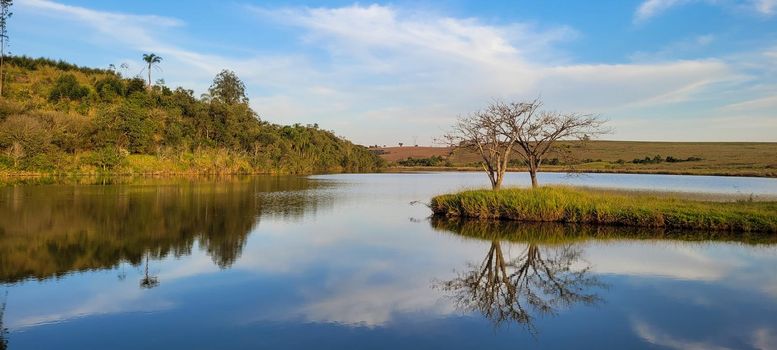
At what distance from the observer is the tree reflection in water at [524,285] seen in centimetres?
956

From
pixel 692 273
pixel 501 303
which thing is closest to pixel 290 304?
pixel 501 303

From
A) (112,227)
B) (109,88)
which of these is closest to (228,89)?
(109,88)

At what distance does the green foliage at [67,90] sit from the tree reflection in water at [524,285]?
6860cm

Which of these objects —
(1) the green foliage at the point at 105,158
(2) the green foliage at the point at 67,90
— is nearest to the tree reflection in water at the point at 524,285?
(1) the green foliage at the point at 105,158

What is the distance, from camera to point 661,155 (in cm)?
9650

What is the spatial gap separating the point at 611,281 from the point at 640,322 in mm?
3076

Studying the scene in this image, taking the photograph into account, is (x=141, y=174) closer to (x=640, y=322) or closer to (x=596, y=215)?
(x=596, y=215)

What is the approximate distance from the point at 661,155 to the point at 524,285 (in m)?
98.3

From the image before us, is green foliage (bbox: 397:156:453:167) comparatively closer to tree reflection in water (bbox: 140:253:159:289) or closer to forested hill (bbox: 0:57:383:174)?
forested hill (bbox: 0:57:383:174)

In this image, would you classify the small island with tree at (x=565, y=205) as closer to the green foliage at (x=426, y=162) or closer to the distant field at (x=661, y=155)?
the distant field at (x=661, y=155)

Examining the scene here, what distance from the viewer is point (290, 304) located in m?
9.52

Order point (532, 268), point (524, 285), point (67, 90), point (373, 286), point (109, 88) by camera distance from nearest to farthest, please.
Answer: point (373, 286), point (524, 285), point (532, 268), point (67, 90), point (109, 88)

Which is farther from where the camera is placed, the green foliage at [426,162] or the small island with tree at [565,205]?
the green foliage at [426,162]

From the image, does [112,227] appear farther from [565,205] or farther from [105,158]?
[105,158]
